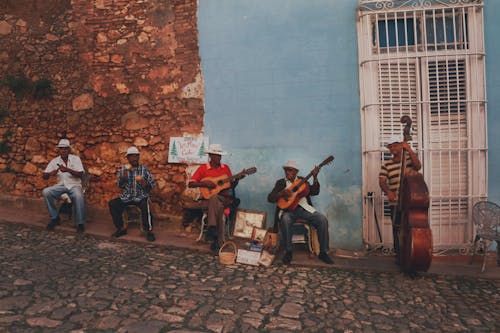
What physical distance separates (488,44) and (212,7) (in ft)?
13.7

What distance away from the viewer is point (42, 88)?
22.6ft

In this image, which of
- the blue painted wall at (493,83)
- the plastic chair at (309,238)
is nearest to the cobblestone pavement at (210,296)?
the plastic chair at (309,238)

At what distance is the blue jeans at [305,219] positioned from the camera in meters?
4.98

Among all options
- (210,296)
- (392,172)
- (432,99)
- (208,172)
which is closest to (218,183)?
(208,172)

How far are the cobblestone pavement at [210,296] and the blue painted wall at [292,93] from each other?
1514mm

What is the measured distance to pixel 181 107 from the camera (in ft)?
20.7

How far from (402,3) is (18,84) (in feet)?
22.3

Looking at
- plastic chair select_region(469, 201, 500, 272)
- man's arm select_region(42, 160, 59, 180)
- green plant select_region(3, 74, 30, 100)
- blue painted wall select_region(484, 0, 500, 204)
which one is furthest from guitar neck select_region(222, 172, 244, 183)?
green plant select_region(3, 74, 30, 100)

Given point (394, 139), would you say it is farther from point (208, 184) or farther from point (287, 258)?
point (208, 184)

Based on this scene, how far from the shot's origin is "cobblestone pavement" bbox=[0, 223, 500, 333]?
3.22 metres

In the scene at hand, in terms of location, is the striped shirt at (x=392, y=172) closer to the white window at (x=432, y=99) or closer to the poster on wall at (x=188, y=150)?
the white window at (x=432, y=99)

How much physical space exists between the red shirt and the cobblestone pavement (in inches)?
48.3

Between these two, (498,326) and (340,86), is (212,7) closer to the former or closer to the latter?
(340,86)

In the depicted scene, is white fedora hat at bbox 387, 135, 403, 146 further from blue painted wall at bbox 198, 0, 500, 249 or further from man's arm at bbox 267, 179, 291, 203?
man's arm at bbox 267, 179, 291, 203
